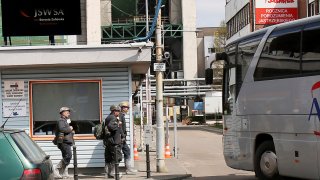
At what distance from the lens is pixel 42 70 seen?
14.8 metres

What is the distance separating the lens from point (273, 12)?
28875mm

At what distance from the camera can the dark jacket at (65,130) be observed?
12.8 metres

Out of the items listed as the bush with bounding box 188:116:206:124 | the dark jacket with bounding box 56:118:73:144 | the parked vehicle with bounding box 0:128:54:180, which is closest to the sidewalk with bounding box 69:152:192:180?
the dark jacket with bounding box 56:118:73:144

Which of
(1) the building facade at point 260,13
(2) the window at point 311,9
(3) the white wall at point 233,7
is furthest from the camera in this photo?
(3) the white wall at point 233,7

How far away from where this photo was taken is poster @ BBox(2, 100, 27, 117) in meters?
14.6

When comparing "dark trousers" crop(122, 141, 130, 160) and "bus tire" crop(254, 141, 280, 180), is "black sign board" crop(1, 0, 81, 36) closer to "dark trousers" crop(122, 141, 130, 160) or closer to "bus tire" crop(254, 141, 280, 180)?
"dark trousers" crop(122, 141, 130, 160)

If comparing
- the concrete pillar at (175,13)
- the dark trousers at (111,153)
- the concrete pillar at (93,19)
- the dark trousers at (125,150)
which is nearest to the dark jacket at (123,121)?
the dark trousers at (125,150)

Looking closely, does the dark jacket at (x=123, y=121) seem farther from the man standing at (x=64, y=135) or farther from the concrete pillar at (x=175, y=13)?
the concrete pillar at (x=175, y=13)

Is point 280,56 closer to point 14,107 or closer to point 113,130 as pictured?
point 113,130

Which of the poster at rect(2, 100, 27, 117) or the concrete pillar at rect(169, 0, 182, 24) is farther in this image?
the concrete pillar at rect(169, 0, 182, 24)

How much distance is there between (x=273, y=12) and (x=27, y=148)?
2341 cm

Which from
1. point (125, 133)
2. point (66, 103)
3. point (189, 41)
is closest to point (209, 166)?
point (125, 133)

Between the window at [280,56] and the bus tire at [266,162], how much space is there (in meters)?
1.45

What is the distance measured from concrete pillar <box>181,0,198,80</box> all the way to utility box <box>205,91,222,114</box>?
624 cm
